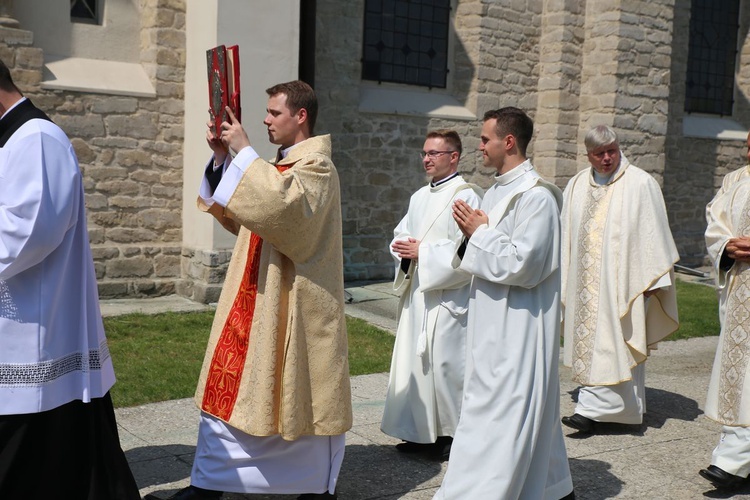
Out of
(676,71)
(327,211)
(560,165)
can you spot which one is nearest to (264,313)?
(327,211)

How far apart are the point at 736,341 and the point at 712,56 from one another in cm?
1281

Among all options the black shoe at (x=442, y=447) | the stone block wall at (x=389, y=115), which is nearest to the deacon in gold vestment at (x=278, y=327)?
the black shoe at (x=442, y=447)

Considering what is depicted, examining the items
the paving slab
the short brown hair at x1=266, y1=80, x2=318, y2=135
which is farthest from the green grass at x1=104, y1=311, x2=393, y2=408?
the short brown hair at x1=266, y1=80, x2=318, y2=135

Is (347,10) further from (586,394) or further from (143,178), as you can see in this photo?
(586,394)

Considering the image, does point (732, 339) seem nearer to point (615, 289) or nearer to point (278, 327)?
point (615, 289)

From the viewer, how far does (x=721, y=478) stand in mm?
4746

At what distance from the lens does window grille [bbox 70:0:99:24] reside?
10.1 meters

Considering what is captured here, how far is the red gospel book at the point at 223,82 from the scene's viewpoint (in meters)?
3.91

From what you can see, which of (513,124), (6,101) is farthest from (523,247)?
(6,101)

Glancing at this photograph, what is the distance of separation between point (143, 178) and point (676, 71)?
9811mm

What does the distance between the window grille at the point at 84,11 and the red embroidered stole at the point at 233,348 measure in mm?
6911

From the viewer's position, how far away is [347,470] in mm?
4879

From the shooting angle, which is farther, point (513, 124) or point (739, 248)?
point (739, 248)

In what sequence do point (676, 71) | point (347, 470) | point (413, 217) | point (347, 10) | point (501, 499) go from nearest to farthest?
point (501, 499) → point (347, 470) → point (413, 217) → point (347, 10) → point (676, 71)
